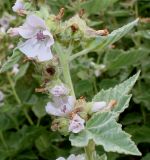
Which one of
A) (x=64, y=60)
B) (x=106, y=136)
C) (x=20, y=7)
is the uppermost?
(x=20, y=7)

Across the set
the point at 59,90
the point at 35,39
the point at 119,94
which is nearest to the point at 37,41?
the point at 35,39

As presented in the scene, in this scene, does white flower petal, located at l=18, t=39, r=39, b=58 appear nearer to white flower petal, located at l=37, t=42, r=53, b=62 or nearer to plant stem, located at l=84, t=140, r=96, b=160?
white flower petal, located at l=37, t=42, r=53, b=62

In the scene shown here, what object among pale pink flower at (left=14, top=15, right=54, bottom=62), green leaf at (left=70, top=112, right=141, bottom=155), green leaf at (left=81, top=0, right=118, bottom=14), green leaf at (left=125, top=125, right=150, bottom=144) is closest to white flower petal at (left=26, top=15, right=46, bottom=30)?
pale pink flower at (left=14, top=15, right=54, bottom=62)

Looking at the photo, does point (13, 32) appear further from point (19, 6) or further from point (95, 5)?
point (95, 5)

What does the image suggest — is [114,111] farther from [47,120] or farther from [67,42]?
[47,120]

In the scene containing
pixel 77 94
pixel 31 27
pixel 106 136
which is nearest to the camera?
pixel 106 136

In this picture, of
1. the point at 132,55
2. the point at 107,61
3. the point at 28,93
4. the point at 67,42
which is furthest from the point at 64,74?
the point at 28,93

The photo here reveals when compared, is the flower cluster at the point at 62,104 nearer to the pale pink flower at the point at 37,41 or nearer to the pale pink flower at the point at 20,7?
the pale pink flower at the point at 37,41
